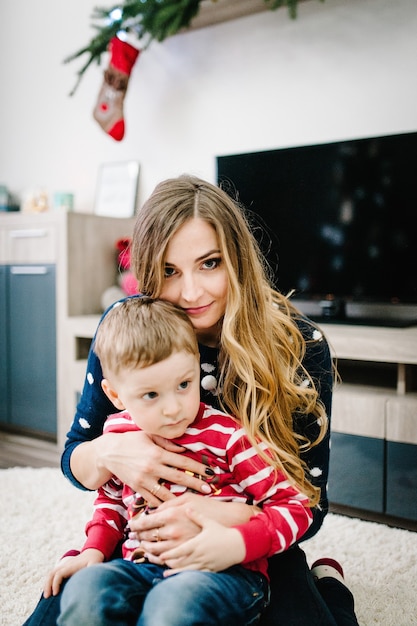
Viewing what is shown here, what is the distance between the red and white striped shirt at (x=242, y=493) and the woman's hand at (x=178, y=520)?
0.03 m

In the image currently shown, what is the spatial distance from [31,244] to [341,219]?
1386mm

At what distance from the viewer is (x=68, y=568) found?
95 centimetres

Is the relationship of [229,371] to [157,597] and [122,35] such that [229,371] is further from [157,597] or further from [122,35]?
[122,35]

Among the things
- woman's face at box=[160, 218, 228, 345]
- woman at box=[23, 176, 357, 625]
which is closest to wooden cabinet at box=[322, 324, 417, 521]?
woman at box=[23, 176, 357, 625]

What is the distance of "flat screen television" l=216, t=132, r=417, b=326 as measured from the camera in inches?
79.1

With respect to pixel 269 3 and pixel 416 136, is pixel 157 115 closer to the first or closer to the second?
pixel 269 3

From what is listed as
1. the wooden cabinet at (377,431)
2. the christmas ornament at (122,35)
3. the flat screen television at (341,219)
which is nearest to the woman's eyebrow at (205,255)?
the wooden cabinet at (377,431)

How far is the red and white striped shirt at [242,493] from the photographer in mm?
857

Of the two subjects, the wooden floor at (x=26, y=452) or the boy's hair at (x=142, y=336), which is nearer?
the boy's hair at (x=142, y=336)

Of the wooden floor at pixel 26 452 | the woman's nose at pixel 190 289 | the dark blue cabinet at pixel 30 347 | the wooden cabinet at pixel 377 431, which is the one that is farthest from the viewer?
the dark blue cabinet at pixel 30 347

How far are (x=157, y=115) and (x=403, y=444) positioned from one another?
1.90 m

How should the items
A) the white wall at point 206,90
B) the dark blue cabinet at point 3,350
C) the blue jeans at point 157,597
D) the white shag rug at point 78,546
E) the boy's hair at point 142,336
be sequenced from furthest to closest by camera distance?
1. the dark blue cabinet at point 3,350
2. the white wall at point 206,90
3. the white shag rug at point 78,546
4. the boy's hair at point 142,336
5. the blue jeans at point 157,597

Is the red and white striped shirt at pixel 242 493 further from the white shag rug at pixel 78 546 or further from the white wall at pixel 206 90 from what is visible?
the white wall at pixel 206 90

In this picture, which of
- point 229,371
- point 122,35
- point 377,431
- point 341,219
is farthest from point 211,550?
point 122,35
